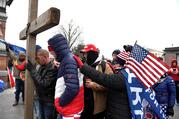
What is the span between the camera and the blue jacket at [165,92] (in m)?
5.96

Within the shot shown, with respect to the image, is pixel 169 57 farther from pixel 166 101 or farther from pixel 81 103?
pixel 81 103

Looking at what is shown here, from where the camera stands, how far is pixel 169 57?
36.3 metres

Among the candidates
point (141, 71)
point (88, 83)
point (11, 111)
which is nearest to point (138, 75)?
point (141, 71)

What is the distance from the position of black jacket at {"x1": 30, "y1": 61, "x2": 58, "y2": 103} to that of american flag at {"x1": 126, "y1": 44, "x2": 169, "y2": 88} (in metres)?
1.53

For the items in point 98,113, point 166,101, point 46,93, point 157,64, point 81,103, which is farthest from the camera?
point 166,101

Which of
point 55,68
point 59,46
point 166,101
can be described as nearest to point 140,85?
point 59,46

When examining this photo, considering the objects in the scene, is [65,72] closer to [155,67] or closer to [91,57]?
[91,57]

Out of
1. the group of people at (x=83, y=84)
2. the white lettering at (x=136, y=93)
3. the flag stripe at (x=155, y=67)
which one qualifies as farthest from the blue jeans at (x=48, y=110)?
the flag stripe at (x=155, y=67)

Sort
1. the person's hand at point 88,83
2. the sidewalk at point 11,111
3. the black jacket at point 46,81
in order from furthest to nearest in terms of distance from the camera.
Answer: the sidewalk at point 11,111 < the black jacket at point 46,81 < the person's hand at point 88,83

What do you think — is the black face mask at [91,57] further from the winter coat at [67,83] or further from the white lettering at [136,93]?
the white lettering at [136,93]

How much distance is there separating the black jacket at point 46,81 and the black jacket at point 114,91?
1.17 m

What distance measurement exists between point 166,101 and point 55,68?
2.27m

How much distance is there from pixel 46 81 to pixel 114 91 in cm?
133

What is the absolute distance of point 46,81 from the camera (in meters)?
4.83
